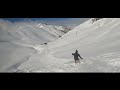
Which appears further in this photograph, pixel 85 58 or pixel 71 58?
pixel 71 58

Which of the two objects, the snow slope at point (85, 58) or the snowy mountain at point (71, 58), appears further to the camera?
the snowy mountain at point (71, 58)

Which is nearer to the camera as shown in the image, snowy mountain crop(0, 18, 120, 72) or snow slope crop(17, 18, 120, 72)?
snow slope crop(17, 18, 120, 72)

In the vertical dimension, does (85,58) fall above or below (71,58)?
below
